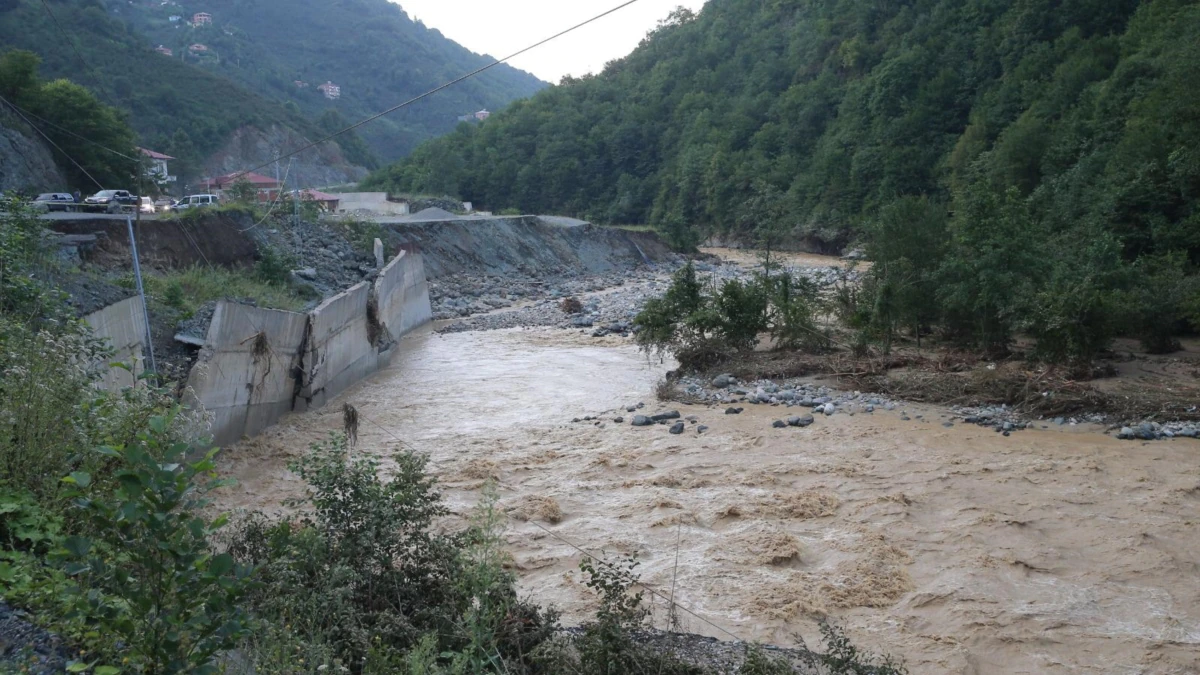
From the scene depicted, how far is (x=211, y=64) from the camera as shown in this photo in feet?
288

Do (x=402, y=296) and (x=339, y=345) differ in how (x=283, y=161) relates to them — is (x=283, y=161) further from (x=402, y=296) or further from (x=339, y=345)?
(x=339, y=345)

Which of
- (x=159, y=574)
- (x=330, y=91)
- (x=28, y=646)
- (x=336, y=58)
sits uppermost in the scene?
(x=336, y=58)

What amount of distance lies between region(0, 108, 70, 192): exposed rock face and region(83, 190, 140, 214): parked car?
2.01m

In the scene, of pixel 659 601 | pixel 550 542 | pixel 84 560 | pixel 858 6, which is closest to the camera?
pixel 84 560

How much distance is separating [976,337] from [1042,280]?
1660 mm

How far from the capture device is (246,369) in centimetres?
1270

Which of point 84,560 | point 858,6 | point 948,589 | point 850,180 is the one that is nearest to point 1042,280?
point 948,589

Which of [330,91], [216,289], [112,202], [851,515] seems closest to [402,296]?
[112,202]

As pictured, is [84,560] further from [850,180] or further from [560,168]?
[560,168]

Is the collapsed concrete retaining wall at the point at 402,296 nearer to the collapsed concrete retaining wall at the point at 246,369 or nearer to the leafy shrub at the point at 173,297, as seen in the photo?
the collapsed concrete retaining wall at the point at 246,369

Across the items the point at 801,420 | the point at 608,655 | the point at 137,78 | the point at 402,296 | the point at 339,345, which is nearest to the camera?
the point at 608,655

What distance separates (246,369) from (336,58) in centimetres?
Result: 12251

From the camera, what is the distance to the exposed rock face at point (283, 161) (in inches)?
2431

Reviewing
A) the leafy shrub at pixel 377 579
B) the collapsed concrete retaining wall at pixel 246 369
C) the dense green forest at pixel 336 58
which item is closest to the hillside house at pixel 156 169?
the collapsed concrete retaining wall at pixel 246 369
